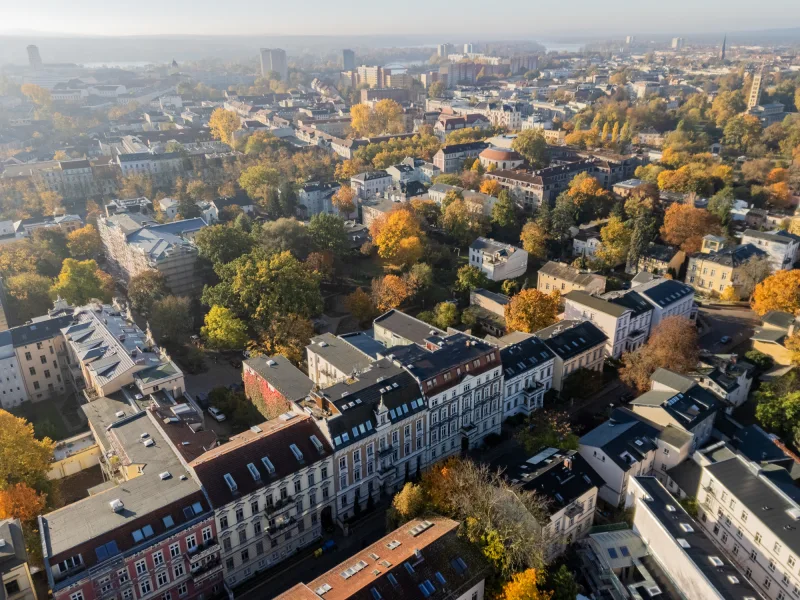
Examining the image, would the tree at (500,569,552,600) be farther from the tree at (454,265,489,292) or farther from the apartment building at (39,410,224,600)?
the tree at (454,265,489,292)

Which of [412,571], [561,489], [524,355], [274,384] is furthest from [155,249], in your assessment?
[561,489]

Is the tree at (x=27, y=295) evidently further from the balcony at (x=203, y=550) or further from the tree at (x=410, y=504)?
the tree at (x=410, y=504)

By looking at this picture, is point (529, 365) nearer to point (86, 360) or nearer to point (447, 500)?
point (447, 500)

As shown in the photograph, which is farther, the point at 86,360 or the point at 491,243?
the point at 491,243

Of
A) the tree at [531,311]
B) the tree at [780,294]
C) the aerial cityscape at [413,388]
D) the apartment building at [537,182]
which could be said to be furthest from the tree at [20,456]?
the apartment building at [537,182]

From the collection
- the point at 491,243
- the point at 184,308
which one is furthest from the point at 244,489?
the point at 491,243

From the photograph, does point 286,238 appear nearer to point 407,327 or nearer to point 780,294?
point 407,327

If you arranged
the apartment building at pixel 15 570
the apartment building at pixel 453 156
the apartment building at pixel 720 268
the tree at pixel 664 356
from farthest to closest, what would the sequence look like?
the apartment building at pixel 453 156 < the apartment building at pixel 720 268 < the tree at pixel 664 356 < the apartment building at pixel 15 570
